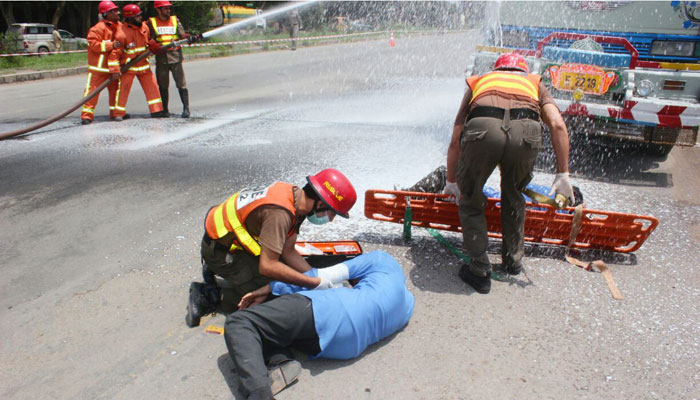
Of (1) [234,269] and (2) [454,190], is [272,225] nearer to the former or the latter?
(1) [234,269]

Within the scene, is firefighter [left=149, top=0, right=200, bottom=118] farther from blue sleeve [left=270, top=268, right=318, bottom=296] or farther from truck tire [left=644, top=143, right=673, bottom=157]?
truck tire [left=644, top=143, right=673, bottom=157]

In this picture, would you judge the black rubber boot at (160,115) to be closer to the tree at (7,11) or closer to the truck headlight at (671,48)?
the truck headlight at (671,48)

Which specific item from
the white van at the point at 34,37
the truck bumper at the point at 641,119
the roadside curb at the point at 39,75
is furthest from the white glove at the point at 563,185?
the white van at the point at 34,37

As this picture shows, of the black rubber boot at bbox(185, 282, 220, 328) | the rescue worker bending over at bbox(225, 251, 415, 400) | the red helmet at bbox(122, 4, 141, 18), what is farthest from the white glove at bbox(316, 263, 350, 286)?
the red helmet at bbox(122, 4, 141, 18)

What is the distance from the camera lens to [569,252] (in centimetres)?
375

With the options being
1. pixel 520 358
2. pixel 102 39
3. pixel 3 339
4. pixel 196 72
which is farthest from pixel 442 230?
pixel 196 72

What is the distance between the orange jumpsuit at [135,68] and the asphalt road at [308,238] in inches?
26.0

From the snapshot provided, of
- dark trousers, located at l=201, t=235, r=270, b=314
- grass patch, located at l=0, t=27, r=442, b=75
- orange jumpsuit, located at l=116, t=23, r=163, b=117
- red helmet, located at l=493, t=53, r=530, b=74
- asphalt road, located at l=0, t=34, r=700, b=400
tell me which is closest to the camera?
asphalt road, located at l=0, t=34, r=700, b=400

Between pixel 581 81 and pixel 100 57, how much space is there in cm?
663

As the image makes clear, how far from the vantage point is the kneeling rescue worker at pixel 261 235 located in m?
2.52

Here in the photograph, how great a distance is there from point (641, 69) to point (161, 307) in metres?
5.69

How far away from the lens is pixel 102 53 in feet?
24.3

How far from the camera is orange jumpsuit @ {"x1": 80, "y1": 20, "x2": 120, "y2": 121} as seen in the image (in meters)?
7.37

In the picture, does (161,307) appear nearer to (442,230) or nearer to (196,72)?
(442,230)
